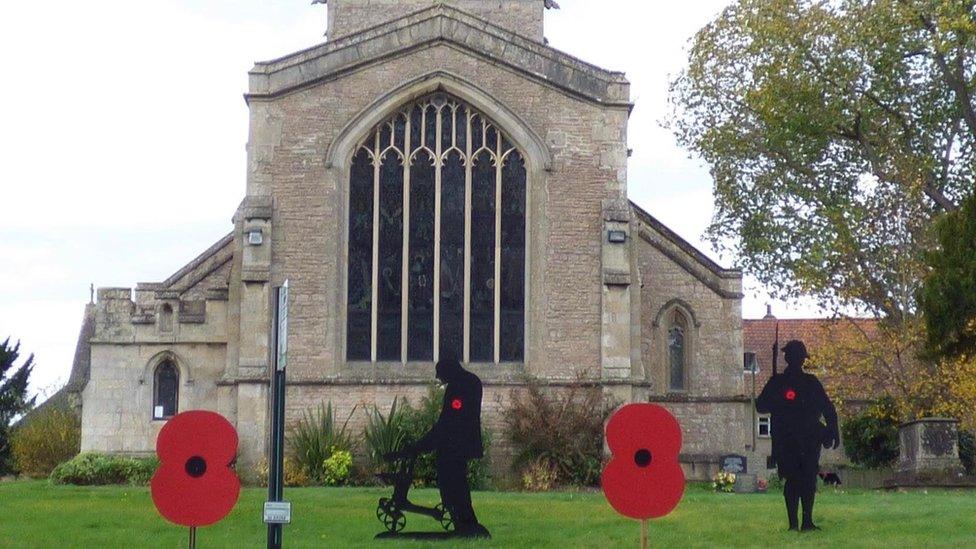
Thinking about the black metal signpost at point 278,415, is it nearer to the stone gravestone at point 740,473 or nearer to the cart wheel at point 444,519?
the cart wheel at point 444,519

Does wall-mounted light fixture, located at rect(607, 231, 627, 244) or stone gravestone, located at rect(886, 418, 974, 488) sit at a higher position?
wall-mounted light fixture, located at rect(607, 231, 627, 244)

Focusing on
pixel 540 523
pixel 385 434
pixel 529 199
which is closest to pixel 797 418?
pixel 540 523

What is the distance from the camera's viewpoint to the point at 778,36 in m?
36.3

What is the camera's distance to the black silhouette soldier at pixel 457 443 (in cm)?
1847

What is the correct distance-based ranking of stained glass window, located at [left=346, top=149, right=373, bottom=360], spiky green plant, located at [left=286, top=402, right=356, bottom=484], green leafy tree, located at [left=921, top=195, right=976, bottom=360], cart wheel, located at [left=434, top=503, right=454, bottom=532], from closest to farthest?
cart wheel, located at [left=434, top=503, right=454, bottom=532] → green leafy tree, located at [left=921, top=195, right=976, bottom=360] → spiky green plant, located at [left=286, top=402, right=356, bottom=484] → stained glass window, located at [left=346, top=149, right=373, bottom=360]

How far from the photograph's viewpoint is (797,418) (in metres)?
18.3

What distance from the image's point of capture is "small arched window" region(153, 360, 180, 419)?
109ft

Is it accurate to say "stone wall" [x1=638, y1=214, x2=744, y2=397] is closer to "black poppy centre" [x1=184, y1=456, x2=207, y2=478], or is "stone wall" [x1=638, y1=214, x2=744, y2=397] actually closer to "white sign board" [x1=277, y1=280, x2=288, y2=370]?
"black poppy centre" [x1=184, y1=456, x2=207, y2=478]

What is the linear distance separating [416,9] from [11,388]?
1754 cm

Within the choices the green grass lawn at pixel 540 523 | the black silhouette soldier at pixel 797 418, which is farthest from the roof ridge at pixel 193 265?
the black silhouette soldier at pixel 797 418

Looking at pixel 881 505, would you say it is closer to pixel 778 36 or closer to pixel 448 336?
pixel 448 336

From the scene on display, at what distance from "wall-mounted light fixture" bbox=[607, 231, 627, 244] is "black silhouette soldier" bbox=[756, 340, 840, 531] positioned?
43.5ft

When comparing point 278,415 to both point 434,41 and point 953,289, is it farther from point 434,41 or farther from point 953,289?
point 434,41

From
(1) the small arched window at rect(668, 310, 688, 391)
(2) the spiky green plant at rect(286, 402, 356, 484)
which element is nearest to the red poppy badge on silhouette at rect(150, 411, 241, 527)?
(2) the spiky green plant at rect(286, 402, 356, 484)
